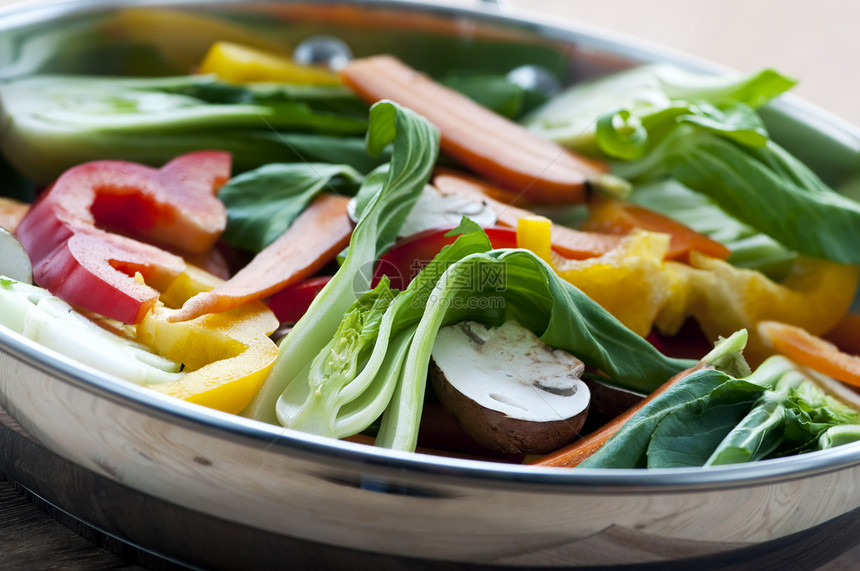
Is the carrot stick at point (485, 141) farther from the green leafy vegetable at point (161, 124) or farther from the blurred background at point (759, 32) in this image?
the blurred background at point (759, 32)

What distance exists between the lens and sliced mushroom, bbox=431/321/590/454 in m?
0.77

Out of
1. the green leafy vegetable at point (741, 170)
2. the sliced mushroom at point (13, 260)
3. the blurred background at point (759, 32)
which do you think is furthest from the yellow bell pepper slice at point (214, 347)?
the blurred background at point (759, 32)

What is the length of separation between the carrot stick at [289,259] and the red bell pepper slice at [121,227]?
0.20 ft

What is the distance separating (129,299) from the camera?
0.85 metres

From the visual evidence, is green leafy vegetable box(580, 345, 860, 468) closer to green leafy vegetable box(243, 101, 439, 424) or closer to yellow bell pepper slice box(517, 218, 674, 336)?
yellow bell pepper slice box(517, 218, 674, 336)

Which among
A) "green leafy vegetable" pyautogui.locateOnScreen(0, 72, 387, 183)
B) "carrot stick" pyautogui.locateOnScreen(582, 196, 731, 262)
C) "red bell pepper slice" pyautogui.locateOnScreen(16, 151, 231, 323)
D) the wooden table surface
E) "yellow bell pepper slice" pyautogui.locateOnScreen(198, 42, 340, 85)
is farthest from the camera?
the wooden table surface

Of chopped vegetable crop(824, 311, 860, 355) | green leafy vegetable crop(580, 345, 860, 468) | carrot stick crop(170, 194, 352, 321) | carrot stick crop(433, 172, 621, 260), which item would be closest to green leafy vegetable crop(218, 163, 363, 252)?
carrot stick crop(170, 194, 352, 321)

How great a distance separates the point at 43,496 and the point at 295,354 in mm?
259

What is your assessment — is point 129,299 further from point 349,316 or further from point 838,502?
point 838,502

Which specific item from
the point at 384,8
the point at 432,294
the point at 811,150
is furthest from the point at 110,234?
the point at 811,150

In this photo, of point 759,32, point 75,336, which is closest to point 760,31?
point 759,32

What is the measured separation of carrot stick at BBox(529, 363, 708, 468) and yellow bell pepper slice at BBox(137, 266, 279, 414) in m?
0.27

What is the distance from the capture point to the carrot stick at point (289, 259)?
0.88m

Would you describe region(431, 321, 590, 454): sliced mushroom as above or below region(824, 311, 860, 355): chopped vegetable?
above
